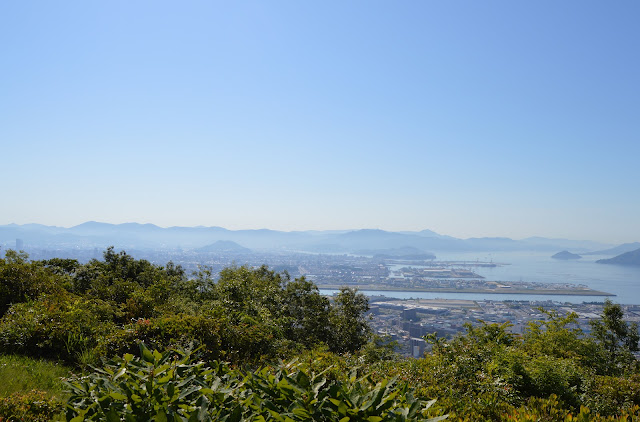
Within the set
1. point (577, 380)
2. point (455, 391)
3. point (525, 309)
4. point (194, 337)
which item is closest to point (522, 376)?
point (577, 380)

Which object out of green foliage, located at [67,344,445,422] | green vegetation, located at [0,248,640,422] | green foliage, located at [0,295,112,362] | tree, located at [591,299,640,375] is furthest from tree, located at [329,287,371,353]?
green foliage, located at [67,344,445,422]

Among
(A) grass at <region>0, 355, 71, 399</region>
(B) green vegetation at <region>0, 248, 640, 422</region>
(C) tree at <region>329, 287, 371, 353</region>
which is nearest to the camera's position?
(B) green vegetation at <region>0, 248, 640, 422</region>

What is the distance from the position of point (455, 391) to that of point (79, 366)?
4.91 meters

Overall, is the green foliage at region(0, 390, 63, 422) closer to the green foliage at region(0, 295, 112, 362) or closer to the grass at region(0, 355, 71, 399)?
the grass at region(0, 355, 71, 399)

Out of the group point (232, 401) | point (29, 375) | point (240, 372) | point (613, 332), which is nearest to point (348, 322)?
point (29, 375)

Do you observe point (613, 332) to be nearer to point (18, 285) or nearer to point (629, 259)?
point (18, 285)

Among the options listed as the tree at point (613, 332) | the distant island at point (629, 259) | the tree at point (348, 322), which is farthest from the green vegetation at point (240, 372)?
the distant island at point (629, 259)

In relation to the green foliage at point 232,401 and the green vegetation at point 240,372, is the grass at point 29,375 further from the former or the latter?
the green foliage at point 232,401

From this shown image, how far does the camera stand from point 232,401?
7.30 ft

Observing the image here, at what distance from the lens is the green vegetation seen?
2121mm

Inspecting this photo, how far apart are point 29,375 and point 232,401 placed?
397 centimetres

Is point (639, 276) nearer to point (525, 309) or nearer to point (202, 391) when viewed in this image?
point (525, 309)

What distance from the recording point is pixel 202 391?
2.21 metres

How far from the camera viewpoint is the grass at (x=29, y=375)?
4.17 meters
